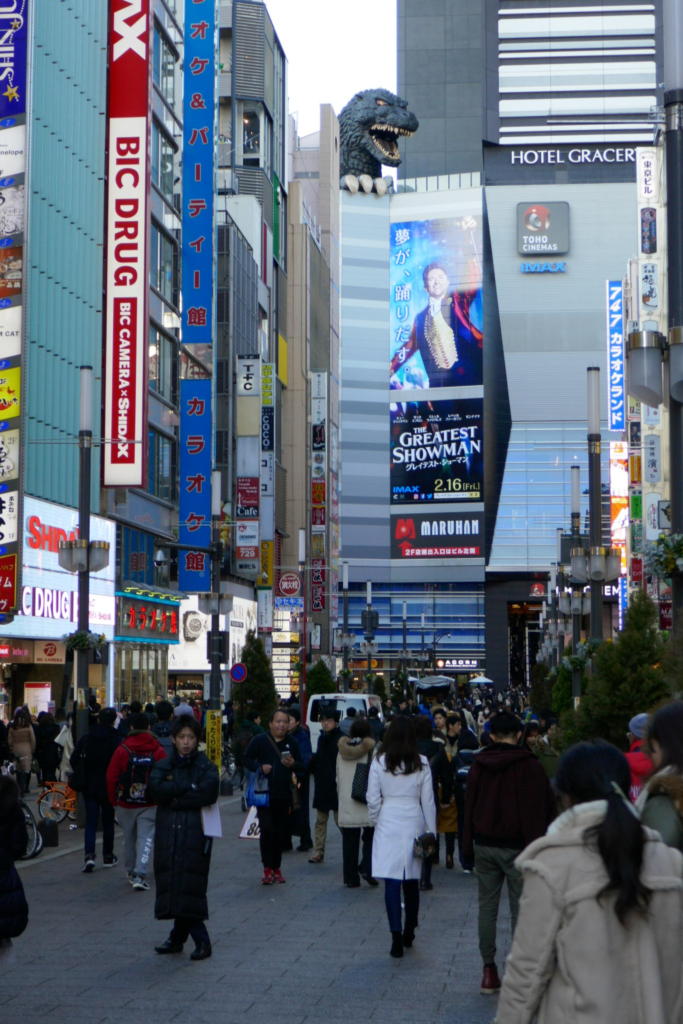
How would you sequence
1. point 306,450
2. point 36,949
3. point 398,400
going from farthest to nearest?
1. point 398,400
2. point 306,450
3. point 36,949

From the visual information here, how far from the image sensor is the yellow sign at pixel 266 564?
238ft

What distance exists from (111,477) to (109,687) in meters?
8.81

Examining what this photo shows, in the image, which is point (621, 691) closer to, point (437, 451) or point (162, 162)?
point (162, 162)

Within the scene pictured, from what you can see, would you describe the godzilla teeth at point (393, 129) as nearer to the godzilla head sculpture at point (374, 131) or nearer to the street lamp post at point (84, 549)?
the godzilla head sculpture at point (374, 131)

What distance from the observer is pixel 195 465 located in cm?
5591

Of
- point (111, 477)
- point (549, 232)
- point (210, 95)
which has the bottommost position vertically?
point (111, 477)

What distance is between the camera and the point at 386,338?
13862cm

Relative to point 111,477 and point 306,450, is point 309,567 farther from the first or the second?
point 111,477

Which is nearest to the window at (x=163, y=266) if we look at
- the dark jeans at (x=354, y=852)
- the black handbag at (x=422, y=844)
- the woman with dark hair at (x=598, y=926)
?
the dark jeans at (x=354, y=852)

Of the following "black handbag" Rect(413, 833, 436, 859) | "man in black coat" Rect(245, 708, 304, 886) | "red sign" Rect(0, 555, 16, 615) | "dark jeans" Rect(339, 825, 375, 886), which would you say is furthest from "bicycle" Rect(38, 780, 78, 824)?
"red sign" Rect(0, 555, 16, 615)

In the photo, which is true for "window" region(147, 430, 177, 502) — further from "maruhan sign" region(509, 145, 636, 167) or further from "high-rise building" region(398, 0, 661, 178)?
"high-rise building" region(398, 0, 661, 178)

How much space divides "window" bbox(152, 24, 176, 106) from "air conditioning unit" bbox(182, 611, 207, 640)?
21561 mm

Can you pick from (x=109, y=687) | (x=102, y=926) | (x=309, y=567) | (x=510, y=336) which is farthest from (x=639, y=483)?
(x=510, y=336)

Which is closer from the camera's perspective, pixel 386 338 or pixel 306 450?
pixel 306 450
